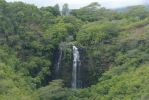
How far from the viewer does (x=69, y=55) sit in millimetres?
37219

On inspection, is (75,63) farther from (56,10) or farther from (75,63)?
(56,10)

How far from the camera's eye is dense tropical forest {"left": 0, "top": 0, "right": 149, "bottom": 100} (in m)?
32.6

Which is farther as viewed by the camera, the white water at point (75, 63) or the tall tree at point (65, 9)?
the tall tree at point (65, 9)

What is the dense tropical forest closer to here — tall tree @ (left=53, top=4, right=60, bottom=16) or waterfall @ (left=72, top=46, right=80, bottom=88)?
waterfall @ (left=72, top=46, right=80, bottom=88)

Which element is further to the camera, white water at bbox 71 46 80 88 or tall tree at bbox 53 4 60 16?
tall tree at bbox 53 4 60 16

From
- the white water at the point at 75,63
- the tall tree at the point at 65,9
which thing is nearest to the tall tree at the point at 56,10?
the tall tree at the point at 65,9

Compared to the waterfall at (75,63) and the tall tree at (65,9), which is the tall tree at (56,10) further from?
the waterfall at (75,63)

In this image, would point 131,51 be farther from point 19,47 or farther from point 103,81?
point 19,47

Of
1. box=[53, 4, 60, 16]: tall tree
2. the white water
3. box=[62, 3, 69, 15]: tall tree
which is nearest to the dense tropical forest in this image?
the white water

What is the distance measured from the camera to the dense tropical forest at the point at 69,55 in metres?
32.6

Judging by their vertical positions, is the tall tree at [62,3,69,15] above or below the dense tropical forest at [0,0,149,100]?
above

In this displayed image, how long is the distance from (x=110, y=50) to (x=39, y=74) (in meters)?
4.52

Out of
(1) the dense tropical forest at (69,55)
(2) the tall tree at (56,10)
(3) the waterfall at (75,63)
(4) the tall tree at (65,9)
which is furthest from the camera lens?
(4) the tall tree at (65,9)

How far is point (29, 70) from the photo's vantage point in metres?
35.7
